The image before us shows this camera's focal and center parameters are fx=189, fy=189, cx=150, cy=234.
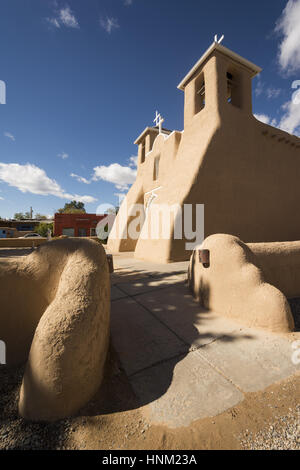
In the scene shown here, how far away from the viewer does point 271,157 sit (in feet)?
34.0

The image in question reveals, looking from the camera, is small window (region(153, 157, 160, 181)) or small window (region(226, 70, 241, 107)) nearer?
small window (region(226, 70, 241, 107))

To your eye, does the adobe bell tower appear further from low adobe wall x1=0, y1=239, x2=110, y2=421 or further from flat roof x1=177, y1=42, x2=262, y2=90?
low adobe wall x1=0, y1=239, x2=110, y2=421

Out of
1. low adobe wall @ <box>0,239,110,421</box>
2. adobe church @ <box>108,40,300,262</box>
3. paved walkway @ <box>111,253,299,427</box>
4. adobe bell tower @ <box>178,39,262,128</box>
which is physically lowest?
paved walkway @ <box>111,253,299,427</box>

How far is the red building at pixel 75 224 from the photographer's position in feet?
87.1

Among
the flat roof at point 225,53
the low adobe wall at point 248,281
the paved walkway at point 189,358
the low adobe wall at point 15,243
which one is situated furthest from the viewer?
the low adobe wall at point 15,243

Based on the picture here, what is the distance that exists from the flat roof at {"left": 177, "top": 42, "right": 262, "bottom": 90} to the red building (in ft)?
69.9

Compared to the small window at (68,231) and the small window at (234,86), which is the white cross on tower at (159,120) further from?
the small window at (68,231)

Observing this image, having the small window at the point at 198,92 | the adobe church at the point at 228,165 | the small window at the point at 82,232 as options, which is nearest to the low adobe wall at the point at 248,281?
the adobe church at the point at 228,165

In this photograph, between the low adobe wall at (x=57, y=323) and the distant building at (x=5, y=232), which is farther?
the distant building at (x=5, y=232)

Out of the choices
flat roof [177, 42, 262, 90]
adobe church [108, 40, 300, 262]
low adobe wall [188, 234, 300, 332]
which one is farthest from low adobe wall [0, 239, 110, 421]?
flat roof [177, 42, 262, 90]

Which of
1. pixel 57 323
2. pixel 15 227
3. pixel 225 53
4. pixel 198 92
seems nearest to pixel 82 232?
pixel 15 227

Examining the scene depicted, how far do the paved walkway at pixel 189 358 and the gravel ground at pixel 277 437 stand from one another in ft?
0.83

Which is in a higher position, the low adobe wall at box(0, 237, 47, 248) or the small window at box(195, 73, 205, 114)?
the small window at box(195, 73, 205, 114)

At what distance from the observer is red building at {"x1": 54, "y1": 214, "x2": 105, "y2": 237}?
26.5 m
